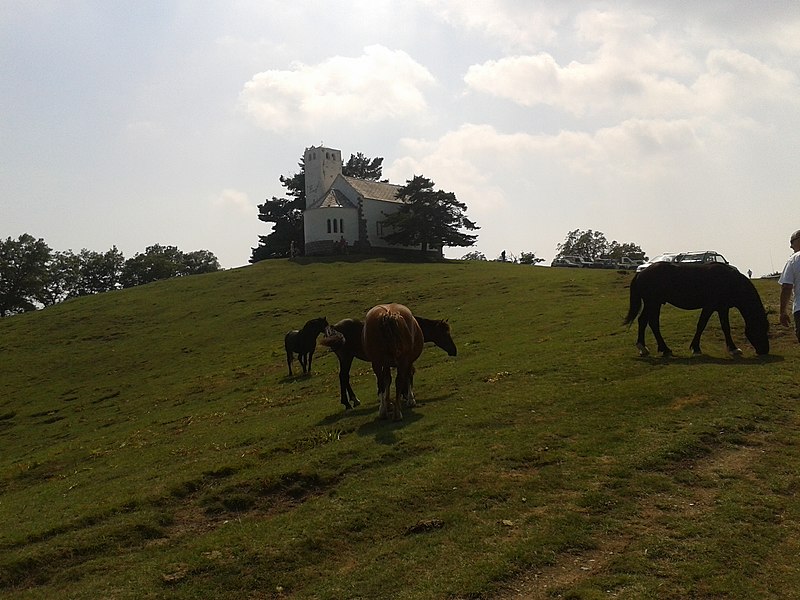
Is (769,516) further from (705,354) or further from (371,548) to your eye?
(705,354)

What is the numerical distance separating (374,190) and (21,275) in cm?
4604

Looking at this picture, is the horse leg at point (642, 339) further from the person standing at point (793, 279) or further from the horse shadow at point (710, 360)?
the person standing at point (793, 279)

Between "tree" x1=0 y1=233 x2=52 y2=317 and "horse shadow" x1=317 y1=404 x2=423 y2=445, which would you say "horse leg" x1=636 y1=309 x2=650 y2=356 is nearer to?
"horse shadow" x1=317 y1=404 x2=423 y2=445

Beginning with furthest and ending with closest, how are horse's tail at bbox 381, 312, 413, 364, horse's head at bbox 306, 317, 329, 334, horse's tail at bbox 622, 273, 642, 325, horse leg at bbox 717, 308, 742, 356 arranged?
horse's head at bbox 306, 317, 329, 334 → horse's tail at bbox 622, 273, 642, 325 → horse leg at bbox 717, 308, 742, 356 → horse's tail at bbox 381, 312, 413, 364

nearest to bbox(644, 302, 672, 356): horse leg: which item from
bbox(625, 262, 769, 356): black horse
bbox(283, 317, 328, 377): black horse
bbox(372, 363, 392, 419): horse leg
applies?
bbox(625, 262, 769, 356): black horse

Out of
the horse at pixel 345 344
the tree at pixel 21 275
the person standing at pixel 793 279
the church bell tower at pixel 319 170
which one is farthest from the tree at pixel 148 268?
the person standing at pixel 793 279

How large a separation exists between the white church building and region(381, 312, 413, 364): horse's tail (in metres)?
61.6

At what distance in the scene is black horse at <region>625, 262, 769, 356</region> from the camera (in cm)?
1681

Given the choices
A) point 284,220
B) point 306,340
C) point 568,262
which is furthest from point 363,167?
point 306,340

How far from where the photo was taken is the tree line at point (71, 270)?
275 feet

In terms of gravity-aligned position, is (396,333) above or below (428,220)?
below

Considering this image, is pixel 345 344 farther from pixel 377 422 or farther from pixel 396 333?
pixel 377 422

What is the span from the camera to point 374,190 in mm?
83062

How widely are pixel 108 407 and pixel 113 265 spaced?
291 ft
